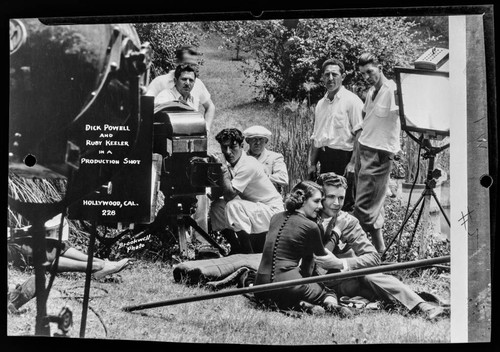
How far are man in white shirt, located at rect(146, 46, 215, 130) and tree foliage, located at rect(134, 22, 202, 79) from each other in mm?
33

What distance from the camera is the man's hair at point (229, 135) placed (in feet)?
11.8

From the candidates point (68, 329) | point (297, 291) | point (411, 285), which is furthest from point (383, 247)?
point (68, 329)

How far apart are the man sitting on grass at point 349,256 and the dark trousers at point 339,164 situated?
3 centimetres

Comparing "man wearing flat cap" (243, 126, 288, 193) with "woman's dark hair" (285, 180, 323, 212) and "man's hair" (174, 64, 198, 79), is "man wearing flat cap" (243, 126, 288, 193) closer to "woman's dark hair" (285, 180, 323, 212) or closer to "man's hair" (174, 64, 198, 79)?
"woman's dark hair" (285, 180, 323, 212)

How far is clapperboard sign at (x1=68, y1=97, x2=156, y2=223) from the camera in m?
3.62

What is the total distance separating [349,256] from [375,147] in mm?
646

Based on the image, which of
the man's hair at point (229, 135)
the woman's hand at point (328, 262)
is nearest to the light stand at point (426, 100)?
the woman's hand at point (328, 262)

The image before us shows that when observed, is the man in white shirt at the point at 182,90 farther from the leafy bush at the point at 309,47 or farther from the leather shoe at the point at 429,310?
the leather shoe at the point at 429,310

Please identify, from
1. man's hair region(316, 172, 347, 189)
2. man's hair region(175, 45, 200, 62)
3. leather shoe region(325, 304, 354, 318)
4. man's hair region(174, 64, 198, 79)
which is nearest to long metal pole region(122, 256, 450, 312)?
leather shoe region(325, 304, 354, 318)

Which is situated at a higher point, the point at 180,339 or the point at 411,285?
the point at 411,285

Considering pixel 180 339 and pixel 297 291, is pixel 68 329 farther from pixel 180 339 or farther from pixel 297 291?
pixel 297 291

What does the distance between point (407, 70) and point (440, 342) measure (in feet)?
5.13

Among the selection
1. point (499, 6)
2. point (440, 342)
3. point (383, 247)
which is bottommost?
point (440, 342)

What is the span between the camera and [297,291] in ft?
11.7
